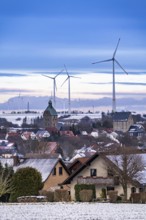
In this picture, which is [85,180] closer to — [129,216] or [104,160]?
[104,160]

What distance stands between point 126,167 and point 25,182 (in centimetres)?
814

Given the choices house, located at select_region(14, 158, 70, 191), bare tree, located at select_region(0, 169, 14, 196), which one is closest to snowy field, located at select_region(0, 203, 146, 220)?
bare tree, located at select_region(0, 169, 14, 196)

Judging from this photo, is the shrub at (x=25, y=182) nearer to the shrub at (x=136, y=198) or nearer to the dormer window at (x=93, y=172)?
the dormer window at (x=93, y=172)

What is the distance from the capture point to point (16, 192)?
60062mm

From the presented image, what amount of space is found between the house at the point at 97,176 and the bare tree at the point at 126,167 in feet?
1.71

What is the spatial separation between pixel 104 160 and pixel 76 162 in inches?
356

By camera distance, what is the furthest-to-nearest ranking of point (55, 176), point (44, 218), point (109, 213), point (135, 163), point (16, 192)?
point (55, 176) → point (135, 163) → point (16, 192) → point (109, 213) → point (44, 218)

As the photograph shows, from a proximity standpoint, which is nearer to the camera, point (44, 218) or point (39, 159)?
point (44, 218)

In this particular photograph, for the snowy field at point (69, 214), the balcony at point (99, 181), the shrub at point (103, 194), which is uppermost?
the snowy field at point (69, 214)

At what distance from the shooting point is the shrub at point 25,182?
197 ft

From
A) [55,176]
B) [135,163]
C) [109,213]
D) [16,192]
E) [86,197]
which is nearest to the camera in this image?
[109,213]

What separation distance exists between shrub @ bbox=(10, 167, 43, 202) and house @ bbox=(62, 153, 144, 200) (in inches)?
190

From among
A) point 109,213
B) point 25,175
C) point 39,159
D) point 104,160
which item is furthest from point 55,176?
point 109,213

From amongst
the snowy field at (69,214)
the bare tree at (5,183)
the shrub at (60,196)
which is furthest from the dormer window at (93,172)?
the snowy field at (69,214)
